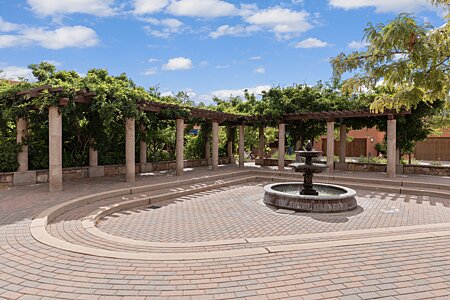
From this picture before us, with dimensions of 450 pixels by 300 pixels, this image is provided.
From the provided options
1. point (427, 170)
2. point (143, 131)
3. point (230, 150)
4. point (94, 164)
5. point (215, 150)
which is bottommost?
point (427, 170)

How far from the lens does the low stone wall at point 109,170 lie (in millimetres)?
10844

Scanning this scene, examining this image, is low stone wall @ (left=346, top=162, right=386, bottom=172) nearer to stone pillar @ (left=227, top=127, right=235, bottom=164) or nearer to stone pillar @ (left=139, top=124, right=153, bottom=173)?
stone pillar @ (left=227, top=127, right=235, bottom=164)

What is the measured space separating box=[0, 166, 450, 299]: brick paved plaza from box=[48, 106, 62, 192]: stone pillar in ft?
1.61

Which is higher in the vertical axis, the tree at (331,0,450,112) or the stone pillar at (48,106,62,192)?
the tree at (331,0,450,112)

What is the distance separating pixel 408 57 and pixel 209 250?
4197 millimetres

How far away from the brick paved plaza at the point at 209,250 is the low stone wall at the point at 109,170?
174cm

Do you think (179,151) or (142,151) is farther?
(142,151)

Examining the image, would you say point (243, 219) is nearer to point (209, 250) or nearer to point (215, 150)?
point (209, 250)

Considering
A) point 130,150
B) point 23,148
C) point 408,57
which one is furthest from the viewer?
point 130,150

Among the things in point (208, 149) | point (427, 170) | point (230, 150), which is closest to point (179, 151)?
point (208, 149)

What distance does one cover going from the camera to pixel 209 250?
489 centimetres

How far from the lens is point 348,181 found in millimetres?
13891

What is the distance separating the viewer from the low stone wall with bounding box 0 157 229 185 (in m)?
10.8

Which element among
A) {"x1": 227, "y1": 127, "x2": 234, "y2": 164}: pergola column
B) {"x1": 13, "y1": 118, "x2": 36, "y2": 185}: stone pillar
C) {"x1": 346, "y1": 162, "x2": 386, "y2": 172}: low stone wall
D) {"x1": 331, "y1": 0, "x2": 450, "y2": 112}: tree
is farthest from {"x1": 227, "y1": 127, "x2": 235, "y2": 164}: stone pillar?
{"x1": 331, "y1": 0, "x2": 450, "y2": 112}: tree
